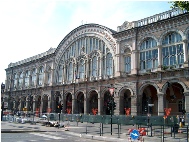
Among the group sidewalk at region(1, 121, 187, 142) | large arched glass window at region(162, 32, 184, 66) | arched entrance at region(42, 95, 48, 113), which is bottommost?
sidewalk at region(1, 121, 187, 142)

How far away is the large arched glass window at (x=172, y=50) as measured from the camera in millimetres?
37531

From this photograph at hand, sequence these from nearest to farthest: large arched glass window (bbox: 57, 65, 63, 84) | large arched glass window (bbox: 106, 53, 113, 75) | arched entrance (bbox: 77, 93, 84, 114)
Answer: large arched glass window (bbox: 106, 53, 113, 75), arched entrance (bbox: 77, 93, 84, 114), large arched glass window (bbox: 57, 65, 63, 84)

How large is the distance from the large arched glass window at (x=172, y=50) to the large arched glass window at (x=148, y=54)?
69.3 inches

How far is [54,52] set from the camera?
63.6m

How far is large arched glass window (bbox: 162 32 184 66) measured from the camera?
3753 cm

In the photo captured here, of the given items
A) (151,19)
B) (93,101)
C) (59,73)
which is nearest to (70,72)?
(59,73)

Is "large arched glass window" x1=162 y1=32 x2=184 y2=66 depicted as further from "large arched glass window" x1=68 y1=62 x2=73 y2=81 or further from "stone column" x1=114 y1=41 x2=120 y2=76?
"large arched glass window" x1=68 y1=62 x2=73 y2=81

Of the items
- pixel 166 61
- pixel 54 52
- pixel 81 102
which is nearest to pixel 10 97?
pixel 54 52

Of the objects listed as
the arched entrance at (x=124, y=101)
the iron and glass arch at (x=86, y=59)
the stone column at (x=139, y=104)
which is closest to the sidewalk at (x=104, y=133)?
the stone column at (x=139, y=104)

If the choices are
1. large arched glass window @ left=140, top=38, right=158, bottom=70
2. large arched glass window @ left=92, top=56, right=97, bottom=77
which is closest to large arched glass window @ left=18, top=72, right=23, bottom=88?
large arched glass window @ left=92, top=56, right=97, bottom=77

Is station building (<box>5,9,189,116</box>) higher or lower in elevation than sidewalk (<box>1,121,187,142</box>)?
higher

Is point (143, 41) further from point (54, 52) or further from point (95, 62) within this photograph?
point (54, 52)

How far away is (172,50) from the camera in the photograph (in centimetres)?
3859

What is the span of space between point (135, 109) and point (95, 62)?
640 inches
